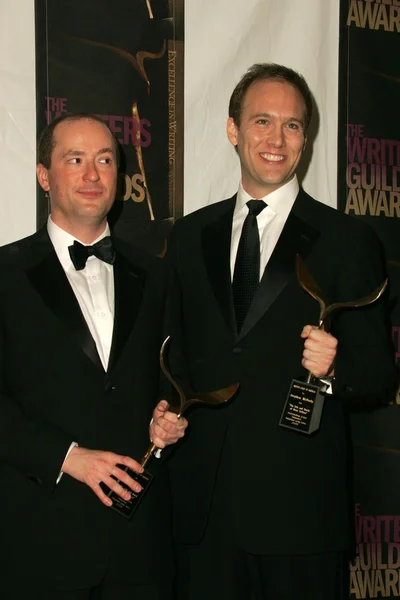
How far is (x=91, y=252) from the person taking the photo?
2.35 metres

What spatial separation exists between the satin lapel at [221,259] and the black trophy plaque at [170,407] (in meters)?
0.24

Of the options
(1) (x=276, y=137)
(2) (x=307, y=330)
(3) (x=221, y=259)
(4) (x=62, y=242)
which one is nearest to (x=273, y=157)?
(1) (x=276, y=137)

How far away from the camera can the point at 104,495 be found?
2.13m

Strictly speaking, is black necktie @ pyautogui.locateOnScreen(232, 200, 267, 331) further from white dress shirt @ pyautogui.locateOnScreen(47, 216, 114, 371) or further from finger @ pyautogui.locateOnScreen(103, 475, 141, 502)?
finger @ pyautogui.locateOnScreen(103, 475, 141, 502)

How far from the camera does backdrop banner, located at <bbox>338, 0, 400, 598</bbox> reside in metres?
3.37

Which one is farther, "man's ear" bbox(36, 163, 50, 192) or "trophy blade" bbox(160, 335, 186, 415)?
"man's ear" bbox(36, 163, 50, 192)

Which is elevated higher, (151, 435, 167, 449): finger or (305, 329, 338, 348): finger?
(305, 329, 338, 348): finger

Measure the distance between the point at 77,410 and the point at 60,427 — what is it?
7 cm

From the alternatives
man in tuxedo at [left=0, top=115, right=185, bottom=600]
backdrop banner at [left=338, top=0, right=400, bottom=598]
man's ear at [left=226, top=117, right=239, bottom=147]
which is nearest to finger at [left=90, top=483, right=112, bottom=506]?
man in tuxedo at [left=0, top=115, right=185, bottom=600]

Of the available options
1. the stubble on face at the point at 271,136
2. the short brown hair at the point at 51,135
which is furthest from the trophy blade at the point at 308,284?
the short brown hair at the point at 51,135

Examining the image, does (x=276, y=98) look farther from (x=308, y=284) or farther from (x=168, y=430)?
(x=168, y=430)

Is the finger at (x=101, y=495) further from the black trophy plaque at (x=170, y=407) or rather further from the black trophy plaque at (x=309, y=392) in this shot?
the black trophy plaque at (x=309, y=392)

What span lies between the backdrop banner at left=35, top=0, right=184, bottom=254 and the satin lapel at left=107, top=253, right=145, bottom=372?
72 centimetres

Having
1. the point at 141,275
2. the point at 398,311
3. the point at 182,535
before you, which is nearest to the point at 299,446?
the point at 182,535
